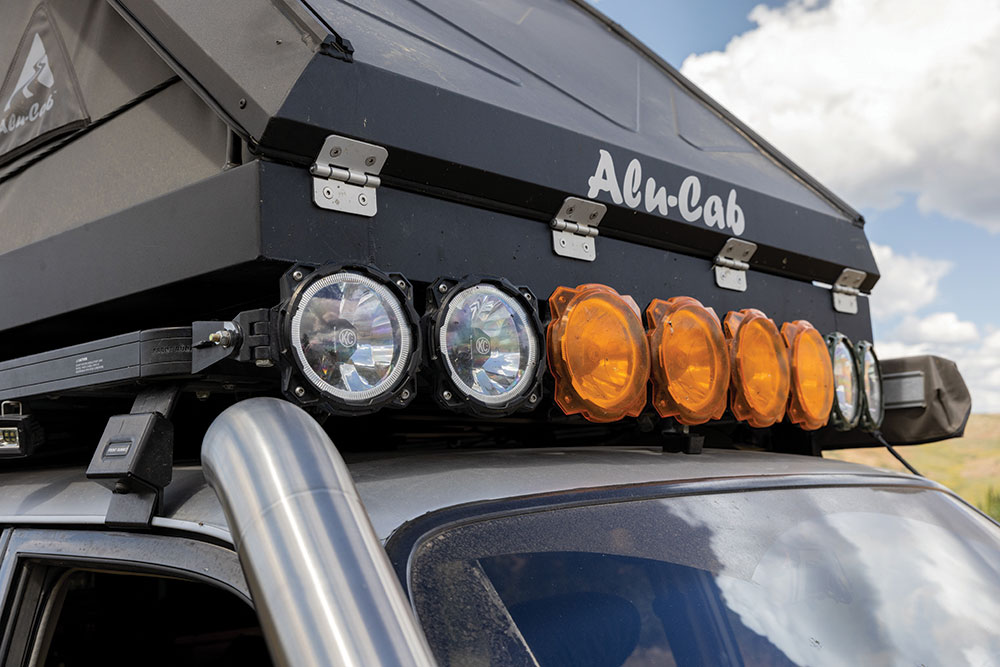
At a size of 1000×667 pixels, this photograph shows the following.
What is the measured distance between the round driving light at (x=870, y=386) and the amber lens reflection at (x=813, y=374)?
Result: 0.26 meters

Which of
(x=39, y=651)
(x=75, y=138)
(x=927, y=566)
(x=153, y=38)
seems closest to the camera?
(x=39, y=651)

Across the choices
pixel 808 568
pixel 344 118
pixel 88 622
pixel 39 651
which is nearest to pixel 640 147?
pixel 344 118

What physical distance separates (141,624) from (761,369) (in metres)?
1.84

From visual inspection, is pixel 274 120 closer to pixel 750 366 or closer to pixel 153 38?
pixel 153 38

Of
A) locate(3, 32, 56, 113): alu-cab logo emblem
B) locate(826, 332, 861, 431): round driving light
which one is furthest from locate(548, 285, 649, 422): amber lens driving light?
locate(3, 32, 56, 113): alu-cab logo emblem

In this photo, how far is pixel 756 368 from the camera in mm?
1837

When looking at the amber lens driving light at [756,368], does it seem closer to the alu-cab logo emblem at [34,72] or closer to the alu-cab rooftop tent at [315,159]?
the alu-cab rooftop tent at [315,159]

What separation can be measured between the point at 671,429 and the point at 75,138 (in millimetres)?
1470

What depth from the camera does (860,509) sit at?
6.13ft

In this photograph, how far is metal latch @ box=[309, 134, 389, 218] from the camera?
4.85ft

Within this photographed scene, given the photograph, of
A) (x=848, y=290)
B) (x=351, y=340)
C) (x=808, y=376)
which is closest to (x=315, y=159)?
(x=351, y=340)

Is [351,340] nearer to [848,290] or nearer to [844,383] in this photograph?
[844,383]

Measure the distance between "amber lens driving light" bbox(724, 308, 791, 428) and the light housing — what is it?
1.58 feet

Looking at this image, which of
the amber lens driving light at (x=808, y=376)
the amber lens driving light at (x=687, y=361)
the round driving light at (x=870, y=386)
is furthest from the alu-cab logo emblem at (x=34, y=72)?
the round driving light at (x=870, y=386)
